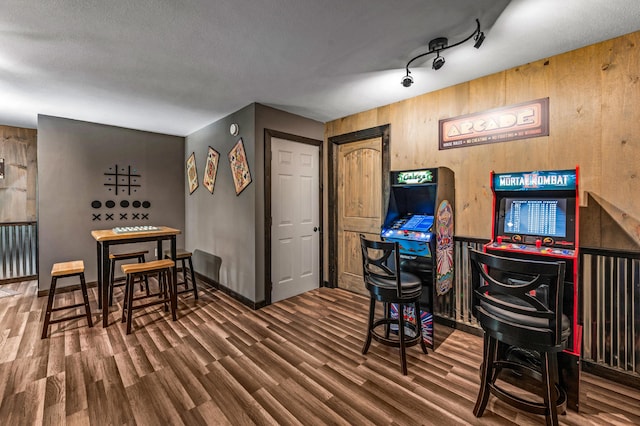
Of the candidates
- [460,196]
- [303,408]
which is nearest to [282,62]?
[460,196]

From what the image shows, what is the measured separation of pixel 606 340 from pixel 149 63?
443 cm

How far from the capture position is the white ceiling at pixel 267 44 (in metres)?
1.81

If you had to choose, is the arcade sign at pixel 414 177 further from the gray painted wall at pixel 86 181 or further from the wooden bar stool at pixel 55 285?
the gray painted wall at pixel 86 181

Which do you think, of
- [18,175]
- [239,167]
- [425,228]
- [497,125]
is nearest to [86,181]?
[18,175]

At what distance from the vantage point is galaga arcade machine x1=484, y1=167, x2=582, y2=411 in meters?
1.82

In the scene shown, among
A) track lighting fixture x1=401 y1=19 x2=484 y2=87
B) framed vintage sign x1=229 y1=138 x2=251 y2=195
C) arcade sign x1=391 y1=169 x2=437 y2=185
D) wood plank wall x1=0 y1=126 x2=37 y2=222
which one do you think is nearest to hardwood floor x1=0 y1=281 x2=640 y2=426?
arcade sign x1=391 y1=169 x2=437 y2=185

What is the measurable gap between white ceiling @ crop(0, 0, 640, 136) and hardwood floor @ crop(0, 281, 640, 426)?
256 centimetres

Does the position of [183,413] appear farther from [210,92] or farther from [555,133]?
[555,133]

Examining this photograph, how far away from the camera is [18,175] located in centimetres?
470

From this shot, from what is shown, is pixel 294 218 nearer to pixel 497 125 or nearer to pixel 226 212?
pixel 226 212

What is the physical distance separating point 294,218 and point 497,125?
2.61 meters

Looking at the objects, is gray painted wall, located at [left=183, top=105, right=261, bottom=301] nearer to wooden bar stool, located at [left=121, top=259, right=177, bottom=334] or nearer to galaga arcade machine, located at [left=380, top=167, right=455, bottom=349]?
wooden bar stool, located at [left=121, top=259, right=177, bottom=334]

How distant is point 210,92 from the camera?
3217mm

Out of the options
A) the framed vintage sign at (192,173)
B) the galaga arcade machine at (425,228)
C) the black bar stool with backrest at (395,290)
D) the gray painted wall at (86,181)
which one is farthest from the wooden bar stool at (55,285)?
the galaga arcade machine at (425,228)
